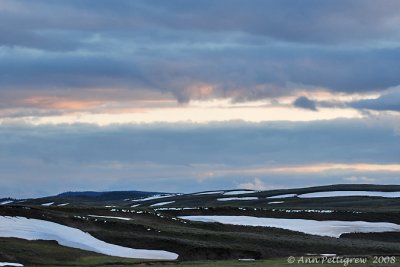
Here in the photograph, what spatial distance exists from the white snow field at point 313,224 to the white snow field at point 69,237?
26.3 meters

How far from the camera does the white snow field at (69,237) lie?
59219mm

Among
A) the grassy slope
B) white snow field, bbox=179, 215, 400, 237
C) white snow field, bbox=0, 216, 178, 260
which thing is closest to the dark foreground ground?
the grassy slope

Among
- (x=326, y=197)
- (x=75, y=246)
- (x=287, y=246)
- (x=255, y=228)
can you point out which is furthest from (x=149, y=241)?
(x=326, y=197)

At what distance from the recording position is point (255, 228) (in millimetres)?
80062

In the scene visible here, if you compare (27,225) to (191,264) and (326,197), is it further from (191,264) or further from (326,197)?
(326,197)

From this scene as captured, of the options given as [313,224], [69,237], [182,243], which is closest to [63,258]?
[69,237]

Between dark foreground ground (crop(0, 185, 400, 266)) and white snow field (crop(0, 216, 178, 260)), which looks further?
white snow field (crop(0, 216, 178, 260))

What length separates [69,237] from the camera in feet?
202

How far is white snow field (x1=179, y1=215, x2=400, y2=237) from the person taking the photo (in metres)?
86.9

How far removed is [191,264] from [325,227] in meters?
41.8

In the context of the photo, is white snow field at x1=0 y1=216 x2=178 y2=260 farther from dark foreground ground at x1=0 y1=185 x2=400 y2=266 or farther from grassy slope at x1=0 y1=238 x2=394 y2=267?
grassy slope at x1=0 y1=238 x2=394 y2=267

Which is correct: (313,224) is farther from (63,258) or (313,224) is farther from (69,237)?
(63,258)

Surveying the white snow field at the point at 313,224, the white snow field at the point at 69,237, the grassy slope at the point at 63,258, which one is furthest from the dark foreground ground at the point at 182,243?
the white snow field at the point at 313,224

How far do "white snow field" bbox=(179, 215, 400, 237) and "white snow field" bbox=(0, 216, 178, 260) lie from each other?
86.4ft
